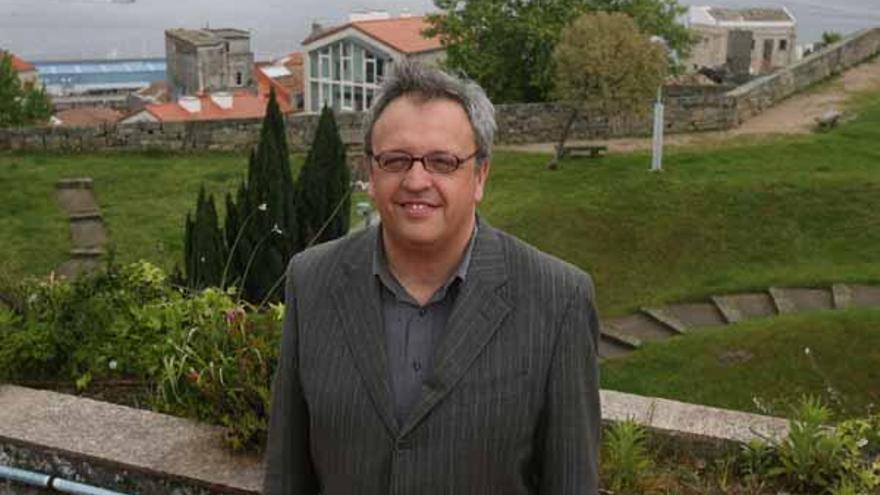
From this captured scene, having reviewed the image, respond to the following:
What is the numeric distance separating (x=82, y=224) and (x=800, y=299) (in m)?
8.17

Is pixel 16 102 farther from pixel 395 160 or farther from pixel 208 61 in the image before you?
pixel 395 160

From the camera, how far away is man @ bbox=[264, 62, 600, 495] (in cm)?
208

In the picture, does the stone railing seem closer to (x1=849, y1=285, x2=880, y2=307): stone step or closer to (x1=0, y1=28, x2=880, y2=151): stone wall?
(x1=849, y1=285, x2=880, y2=307): stone step

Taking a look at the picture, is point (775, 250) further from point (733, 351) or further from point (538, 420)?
point (538, 420)

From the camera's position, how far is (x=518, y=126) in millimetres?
18078

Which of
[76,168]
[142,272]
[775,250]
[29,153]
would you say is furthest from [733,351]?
[29,153]

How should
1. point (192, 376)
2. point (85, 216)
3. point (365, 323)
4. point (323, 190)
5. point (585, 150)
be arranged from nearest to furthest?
1. point (365, 323)
2. point (192, 376)
3. point (323, 190)
4. point (85, 216)
5. point (585, 150)

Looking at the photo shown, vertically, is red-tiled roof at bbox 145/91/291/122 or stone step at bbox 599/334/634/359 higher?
red-tiled roof at bbox 145/91/291/122

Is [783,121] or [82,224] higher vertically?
[783,121]

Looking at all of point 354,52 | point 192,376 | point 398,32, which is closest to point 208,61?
point 354,52

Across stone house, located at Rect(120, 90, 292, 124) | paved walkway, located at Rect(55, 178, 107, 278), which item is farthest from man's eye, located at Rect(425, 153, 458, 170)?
stone house, located at Rect(120, 90, 292, 124)

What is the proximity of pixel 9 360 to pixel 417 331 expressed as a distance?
2084 millimetres

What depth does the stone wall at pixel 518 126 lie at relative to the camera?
54.6 feet

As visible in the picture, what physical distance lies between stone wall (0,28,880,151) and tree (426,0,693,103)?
7.71ft
